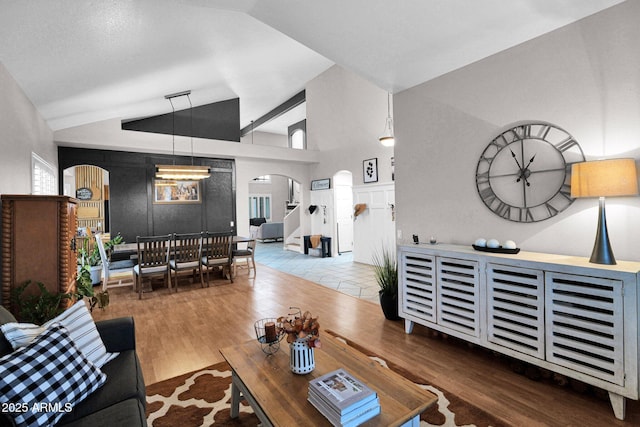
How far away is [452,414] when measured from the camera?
195cm

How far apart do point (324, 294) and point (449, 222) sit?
236cm

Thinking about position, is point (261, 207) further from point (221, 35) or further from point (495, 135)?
Result: point (495, 135)

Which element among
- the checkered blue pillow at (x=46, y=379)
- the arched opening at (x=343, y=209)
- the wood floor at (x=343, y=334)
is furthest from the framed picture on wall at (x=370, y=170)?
the checkered blue pillow at (x=46, y=379)

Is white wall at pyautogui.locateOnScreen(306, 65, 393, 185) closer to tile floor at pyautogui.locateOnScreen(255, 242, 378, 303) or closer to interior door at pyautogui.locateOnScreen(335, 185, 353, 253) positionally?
interior door at pyautogui.locateOnScreen(335, 185, 353, 253)

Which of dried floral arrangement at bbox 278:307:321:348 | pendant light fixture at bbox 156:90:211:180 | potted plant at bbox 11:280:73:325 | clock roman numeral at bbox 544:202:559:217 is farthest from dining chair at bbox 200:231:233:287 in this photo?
clock roman numeral at bbox 544:202:559:217

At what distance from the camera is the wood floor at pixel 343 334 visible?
2.04 m

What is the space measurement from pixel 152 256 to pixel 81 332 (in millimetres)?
3381

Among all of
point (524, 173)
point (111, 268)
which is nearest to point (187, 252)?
point (111, 268)

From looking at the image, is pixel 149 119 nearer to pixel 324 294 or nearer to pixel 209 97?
pixel 209 97

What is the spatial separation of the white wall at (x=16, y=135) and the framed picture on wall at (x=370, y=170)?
5.82 meters

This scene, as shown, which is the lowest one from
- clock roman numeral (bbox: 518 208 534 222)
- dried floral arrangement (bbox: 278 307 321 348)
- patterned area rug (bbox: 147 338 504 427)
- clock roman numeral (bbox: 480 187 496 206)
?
patterned area rug (bbox: 147 338 504 427)

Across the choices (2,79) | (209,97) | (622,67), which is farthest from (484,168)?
(209,97)

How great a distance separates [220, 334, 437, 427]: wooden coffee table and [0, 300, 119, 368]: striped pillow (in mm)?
735

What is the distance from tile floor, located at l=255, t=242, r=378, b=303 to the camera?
5.16 meters
